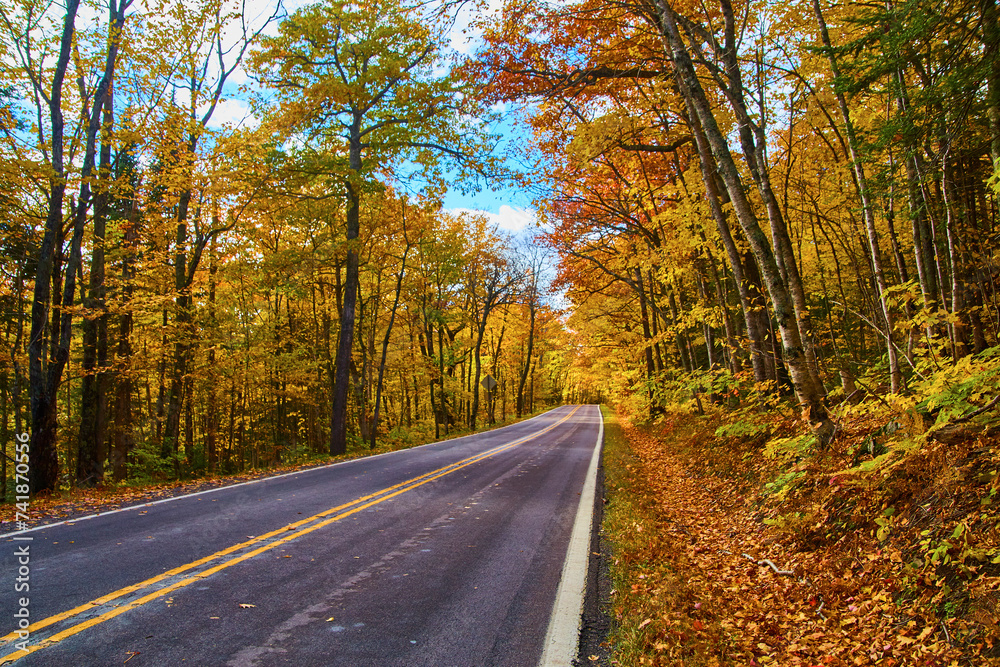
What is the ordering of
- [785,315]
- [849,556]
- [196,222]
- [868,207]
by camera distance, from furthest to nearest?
[196,222], [785,315], [868,207], [849,556]

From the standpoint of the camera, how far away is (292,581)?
4.12 meters

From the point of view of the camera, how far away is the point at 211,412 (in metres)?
17.4

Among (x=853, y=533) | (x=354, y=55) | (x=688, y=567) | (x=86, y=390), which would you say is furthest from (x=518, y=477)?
(x=354, y=55)

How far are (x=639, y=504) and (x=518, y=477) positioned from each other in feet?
10.7

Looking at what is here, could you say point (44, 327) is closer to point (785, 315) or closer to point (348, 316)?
point (348, 316)

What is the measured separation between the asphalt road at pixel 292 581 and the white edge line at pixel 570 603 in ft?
0.26

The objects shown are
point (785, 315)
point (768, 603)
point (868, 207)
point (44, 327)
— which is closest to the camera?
point (768, 603)

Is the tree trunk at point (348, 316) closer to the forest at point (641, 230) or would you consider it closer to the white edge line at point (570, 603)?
the forest at point (641, 230)

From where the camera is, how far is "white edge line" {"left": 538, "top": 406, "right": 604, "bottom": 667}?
3.18 meters

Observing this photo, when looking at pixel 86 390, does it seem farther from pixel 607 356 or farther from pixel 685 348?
pixel 607 356

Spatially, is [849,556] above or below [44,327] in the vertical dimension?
below

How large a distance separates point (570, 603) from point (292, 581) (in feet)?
7.91

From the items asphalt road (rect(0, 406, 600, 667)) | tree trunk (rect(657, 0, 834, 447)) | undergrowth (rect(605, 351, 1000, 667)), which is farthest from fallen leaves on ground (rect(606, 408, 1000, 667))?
tree trunk (rect(657, 0, 834, 447))

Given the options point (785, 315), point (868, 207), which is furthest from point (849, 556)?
point (868, 207)
